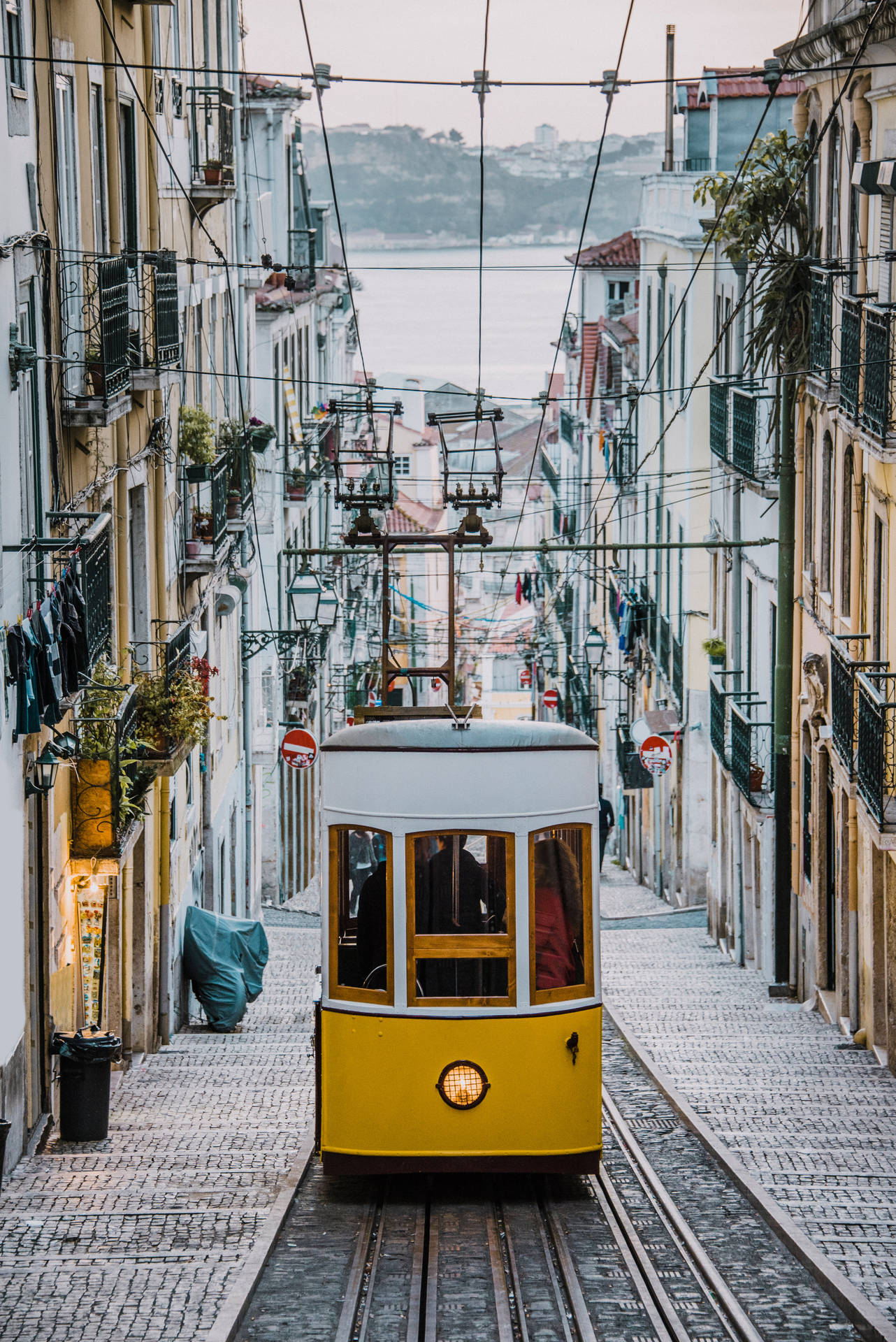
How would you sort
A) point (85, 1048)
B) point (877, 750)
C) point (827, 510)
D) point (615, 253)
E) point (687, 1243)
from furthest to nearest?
point (615, 253) < point (827, 510) < point (877, 750) < point (85, 1048) < point (687, 1243)

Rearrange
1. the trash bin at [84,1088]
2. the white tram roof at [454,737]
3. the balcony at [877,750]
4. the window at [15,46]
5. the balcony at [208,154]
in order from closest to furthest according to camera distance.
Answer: the white tram roof at [454,737] → the window at [15,46] → the trash bin at [84,1088] → the balcony at [877,750] → the balcony at [208,154]

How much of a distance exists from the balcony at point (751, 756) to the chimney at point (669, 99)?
18.8m

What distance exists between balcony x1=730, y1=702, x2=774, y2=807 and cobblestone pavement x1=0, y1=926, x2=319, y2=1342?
298 inches

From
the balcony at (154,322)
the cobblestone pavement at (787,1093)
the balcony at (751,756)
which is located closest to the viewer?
the cobblestone pavement at (787,1093)

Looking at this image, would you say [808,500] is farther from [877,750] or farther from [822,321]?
[877,750]

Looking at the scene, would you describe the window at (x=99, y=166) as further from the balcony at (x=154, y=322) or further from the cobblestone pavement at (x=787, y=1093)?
the cobblestone pavement at (x=787, y=1093)

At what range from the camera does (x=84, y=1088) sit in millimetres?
12484

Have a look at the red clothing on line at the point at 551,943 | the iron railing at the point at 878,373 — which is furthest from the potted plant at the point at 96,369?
the iron railing at the point at 878,373

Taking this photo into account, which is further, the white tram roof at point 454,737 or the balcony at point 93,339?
the balcony at point 93,339

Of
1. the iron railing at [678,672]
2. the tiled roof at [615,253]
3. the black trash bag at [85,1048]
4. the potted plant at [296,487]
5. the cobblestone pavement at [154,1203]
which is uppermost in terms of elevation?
the tiled roof at [615,253]

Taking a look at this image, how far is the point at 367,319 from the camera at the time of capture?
84.6m

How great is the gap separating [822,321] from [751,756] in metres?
6.38

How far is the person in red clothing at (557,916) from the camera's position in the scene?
34.4 ft

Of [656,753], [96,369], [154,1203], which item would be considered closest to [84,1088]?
[154,1203]
